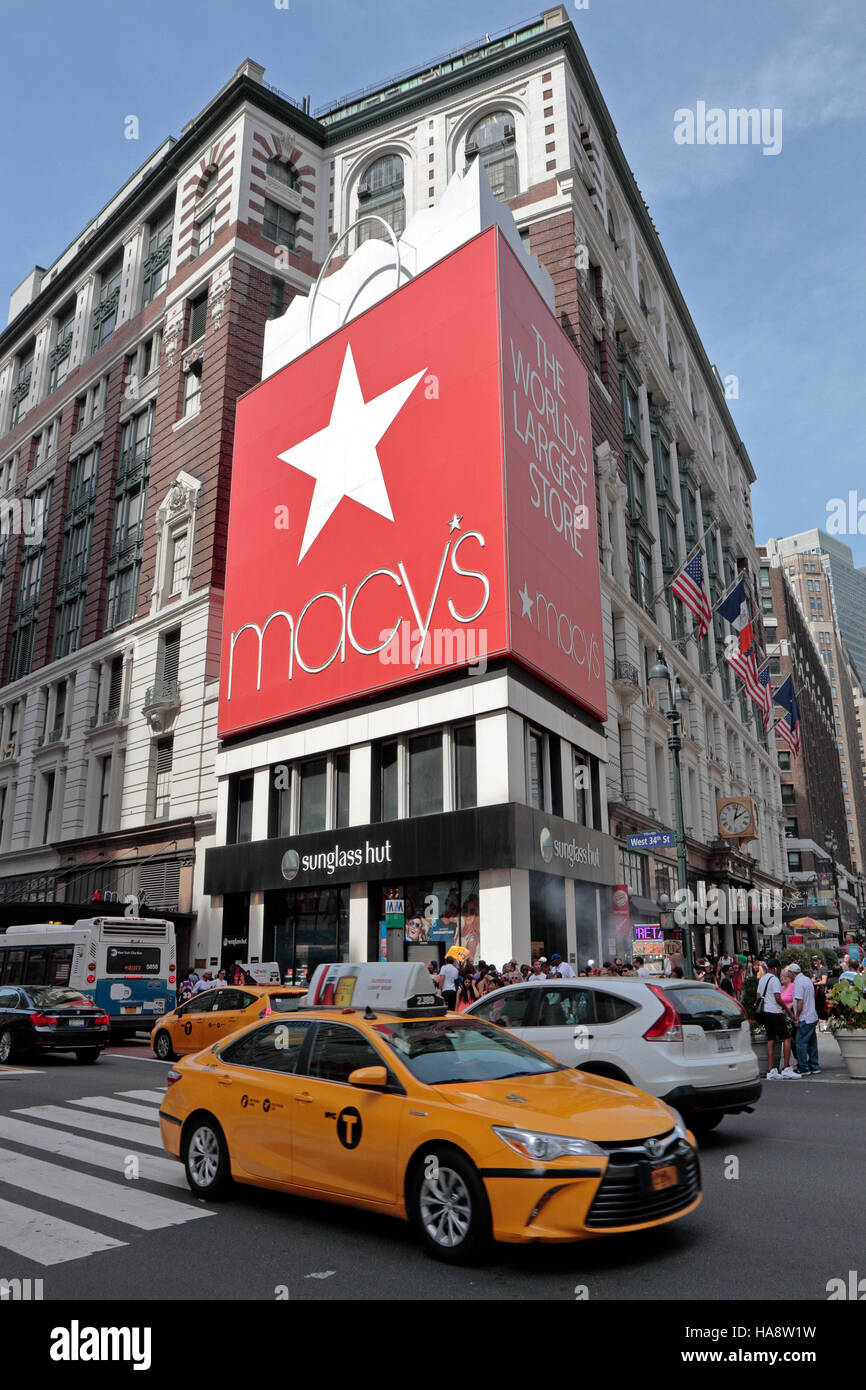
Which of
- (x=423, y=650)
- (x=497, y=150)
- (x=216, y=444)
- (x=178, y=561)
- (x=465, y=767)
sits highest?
(x=497, y=150)

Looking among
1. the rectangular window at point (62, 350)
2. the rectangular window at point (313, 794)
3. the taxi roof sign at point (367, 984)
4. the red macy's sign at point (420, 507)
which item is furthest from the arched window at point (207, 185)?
the taxi roof sign at point (367, 984)

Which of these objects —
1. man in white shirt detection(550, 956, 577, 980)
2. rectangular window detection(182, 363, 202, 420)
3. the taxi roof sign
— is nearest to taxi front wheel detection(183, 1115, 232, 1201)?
the taxi roof sign

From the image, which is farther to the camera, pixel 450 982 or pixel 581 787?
pixel 581 787

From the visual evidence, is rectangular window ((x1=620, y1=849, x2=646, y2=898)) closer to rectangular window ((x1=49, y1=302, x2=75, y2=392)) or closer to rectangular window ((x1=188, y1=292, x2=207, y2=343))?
rectangular window ((x1=188, y1=292, x2=207, y2=343))

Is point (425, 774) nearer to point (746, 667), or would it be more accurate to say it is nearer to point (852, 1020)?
point (852, 1020)

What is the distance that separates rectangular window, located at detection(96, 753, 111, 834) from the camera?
39781 mm

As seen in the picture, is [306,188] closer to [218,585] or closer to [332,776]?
[218,585]

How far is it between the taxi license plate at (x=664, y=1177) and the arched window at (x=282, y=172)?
4727 centimetres

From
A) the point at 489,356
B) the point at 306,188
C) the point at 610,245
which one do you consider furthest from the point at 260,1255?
the point at 306,188

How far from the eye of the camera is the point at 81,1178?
27.6 feet

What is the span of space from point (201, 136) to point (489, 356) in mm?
28039

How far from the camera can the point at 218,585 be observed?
36.6 meters

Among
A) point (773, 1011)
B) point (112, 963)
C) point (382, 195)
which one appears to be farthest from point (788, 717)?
point (112, 963)

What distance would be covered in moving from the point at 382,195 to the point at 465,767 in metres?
30.6
